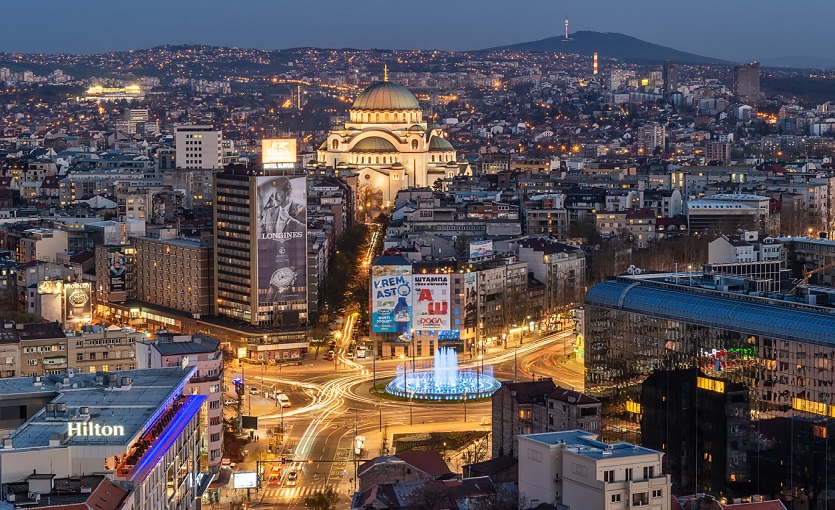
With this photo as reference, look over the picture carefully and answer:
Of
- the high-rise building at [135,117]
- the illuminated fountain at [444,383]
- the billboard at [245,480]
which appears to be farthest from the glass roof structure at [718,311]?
the high-rise building at [135,117]

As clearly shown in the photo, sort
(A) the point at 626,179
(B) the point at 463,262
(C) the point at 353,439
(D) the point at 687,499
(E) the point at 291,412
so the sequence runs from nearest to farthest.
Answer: (D) the point at 687,499, (C) the point at 353,439, (E) the point at 291,412, (B) the point at 463,262, (A) the point at 626,179

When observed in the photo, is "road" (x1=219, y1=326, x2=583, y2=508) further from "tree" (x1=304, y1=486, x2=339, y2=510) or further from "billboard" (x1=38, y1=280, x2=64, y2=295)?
"billboard" (x1=38, y1=280, x2=64, y2=295)

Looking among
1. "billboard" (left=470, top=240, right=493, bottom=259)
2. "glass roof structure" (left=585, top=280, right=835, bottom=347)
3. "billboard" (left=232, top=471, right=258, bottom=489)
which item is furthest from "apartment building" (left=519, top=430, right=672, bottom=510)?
"billboard" (left=470, top=240, right=493, bottom=259)

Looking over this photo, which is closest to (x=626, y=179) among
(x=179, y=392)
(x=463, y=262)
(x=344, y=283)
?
(x=344, y=283)

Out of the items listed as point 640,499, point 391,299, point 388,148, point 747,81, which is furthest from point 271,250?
point 747,81

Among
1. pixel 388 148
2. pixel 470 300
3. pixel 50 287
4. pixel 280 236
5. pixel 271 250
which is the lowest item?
pixel 470 300

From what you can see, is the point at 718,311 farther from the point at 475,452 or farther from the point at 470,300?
the point at 470,300

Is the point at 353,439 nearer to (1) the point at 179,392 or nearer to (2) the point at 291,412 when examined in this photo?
(2) the point at 291,412
